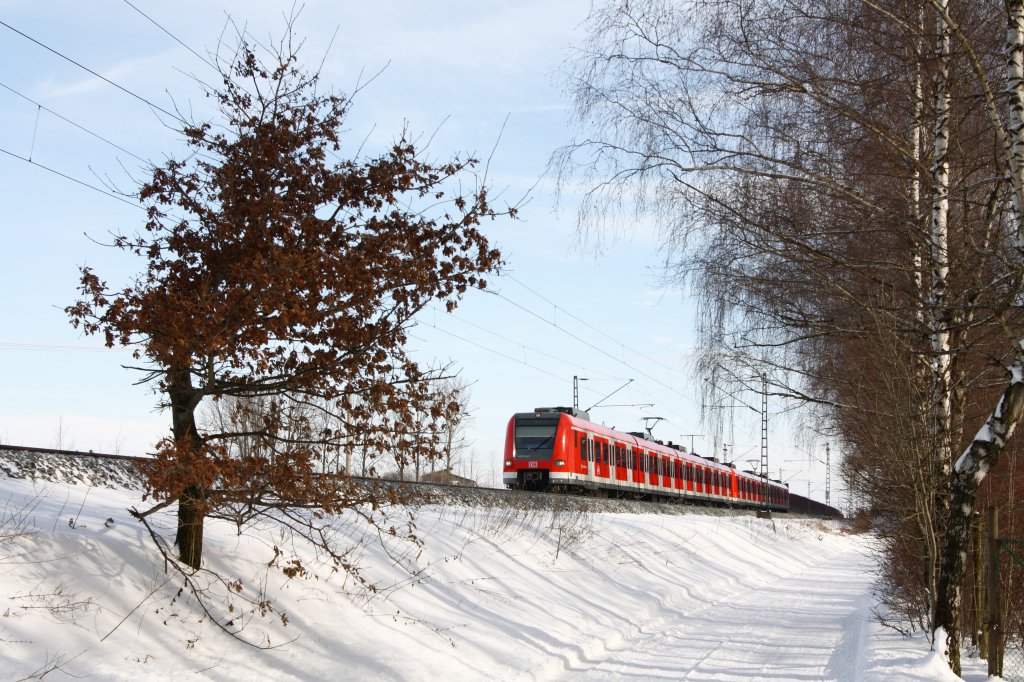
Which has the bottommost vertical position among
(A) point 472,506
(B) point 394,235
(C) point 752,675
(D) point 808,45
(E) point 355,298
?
(C) point 752,675

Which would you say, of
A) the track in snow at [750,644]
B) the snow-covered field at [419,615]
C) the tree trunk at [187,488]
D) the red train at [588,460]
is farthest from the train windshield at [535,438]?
the tree trunk at [187,488]

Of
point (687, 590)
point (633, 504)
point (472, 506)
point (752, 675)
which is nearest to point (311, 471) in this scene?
point (752, 675)

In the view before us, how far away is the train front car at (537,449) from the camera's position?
2977 cm

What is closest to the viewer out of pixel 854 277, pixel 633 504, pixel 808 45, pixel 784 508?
pixel 808 45

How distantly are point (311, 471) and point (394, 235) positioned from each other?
6.98ft

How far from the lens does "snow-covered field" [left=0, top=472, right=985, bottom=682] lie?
7215 millimetres

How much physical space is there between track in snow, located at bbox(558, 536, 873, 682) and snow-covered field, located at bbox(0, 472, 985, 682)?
0.05 m

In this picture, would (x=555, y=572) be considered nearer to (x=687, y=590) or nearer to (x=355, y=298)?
(x=687, y=590)

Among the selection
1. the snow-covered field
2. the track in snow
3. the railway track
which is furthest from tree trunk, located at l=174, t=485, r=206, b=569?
the track in snow

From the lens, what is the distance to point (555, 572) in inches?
594

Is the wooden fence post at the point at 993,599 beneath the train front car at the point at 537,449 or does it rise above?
beneath

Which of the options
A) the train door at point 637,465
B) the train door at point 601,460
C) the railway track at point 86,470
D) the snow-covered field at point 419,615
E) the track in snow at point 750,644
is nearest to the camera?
the snow-covered field at point 419,615

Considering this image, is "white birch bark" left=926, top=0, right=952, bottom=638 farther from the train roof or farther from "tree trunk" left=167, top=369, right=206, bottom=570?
the train roof

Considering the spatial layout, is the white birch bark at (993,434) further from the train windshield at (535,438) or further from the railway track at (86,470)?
the train windshield at (535,438)
